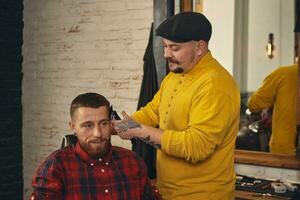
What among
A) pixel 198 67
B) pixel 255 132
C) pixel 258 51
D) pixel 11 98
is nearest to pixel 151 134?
pixel 198 67

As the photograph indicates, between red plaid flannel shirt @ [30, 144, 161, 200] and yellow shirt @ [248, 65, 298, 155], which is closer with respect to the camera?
red plaid flannel shirt @ [30, 144, 161, 200]

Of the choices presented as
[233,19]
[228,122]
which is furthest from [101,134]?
[233,19]

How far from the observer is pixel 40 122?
12.1ft

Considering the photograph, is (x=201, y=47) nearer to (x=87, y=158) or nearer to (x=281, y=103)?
(x=87, y=158)

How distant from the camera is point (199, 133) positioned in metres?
1.79

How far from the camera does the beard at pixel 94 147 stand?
183 cm

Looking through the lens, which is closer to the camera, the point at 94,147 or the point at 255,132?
the point at 94,147

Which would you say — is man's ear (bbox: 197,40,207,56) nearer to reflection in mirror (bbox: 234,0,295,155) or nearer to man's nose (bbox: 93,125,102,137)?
man's nose (bbox: 93,125,102,137)

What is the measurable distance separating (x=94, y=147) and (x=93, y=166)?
0.08 metres

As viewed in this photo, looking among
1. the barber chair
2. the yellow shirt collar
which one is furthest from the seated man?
the barber chair

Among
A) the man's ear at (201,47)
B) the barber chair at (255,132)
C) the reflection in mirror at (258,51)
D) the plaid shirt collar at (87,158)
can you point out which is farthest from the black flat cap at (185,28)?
the barber chair at (255,132)

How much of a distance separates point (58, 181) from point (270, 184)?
4.38 ft

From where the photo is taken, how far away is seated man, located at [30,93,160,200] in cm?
177

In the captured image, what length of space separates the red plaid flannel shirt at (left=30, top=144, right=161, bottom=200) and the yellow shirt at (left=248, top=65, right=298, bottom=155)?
3.34 feet
